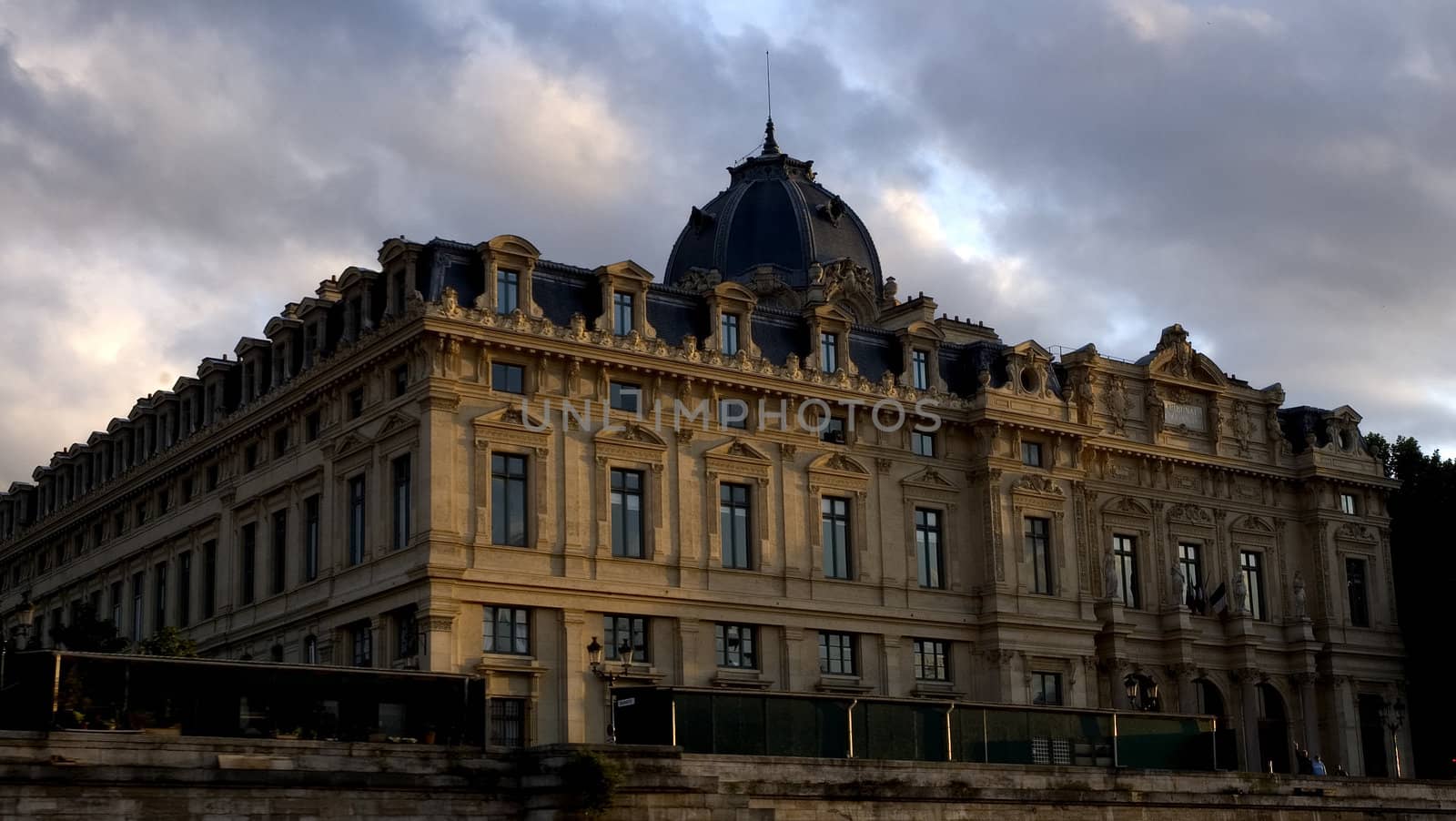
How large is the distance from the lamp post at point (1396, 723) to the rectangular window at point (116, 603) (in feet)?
151

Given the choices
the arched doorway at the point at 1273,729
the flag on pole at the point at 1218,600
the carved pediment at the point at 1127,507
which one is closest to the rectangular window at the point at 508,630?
the carved pediment at the point at 1127,507

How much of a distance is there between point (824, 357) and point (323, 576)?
16751 mm

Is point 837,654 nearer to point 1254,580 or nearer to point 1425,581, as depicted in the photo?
point 1254,580

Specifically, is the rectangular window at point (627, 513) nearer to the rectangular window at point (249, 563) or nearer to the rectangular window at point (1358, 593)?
the rectangular window at point (249, 563)

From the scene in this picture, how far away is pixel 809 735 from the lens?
48031 mm

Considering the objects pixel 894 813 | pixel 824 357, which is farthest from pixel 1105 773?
pixel 824 357

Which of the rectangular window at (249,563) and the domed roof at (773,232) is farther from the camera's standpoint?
the domed roof at (773,232)

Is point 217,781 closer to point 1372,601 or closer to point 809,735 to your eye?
point 809,735

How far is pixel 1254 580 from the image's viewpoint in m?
74.3

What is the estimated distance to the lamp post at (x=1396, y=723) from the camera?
2908 inches

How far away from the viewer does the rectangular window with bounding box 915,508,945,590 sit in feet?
209

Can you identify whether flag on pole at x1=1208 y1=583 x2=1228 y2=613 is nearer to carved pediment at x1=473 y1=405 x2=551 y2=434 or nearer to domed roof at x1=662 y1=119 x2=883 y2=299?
domed roof at x1=662 y1=119 x2=883 y2=299

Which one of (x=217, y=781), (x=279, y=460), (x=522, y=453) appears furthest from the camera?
(x=279, y=460)

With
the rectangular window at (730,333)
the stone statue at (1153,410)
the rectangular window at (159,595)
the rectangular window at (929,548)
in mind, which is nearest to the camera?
the rectangular window at (730,333)
